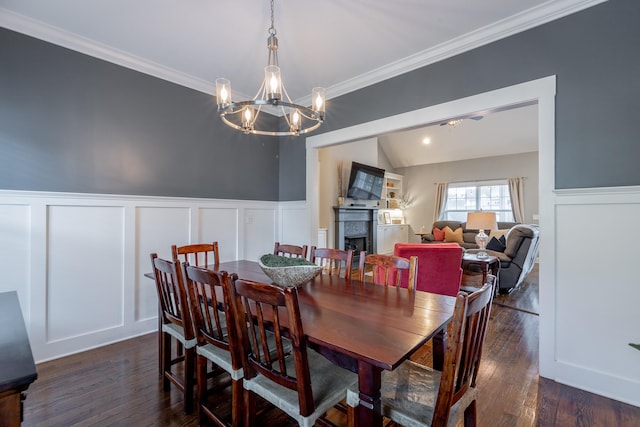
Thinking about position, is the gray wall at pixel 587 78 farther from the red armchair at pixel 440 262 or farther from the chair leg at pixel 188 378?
the chair leg at pixel 188 378

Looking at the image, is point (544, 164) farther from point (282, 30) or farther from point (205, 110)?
point (205, 110)

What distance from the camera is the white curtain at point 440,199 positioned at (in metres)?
8.17

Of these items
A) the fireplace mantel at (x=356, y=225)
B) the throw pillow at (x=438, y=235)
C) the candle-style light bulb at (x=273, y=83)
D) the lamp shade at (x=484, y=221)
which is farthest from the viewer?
Result: the throw pillow at (x=438, y=235)

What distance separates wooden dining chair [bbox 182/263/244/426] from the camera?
4.41 feet

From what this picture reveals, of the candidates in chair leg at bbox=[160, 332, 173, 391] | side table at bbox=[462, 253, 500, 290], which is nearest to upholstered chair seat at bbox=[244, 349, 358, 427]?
chair leg at bbox=[160, 332, 173, 391]

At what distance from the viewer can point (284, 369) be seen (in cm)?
117

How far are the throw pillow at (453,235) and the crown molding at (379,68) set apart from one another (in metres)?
5.05

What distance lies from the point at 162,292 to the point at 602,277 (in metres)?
2.87

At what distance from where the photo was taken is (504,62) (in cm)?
230

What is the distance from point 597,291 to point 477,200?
250 inches

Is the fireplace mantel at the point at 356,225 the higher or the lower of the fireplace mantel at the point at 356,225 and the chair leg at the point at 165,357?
the higher

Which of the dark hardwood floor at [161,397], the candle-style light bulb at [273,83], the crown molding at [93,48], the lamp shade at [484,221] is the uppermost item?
the crown molding at [93,48]

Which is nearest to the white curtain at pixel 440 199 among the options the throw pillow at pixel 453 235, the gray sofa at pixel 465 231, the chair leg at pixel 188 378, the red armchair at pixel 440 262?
the gray sofa at pixel 465 231

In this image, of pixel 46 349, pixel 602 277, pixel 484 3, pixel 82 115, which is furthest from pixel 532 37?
pixel 46 349
